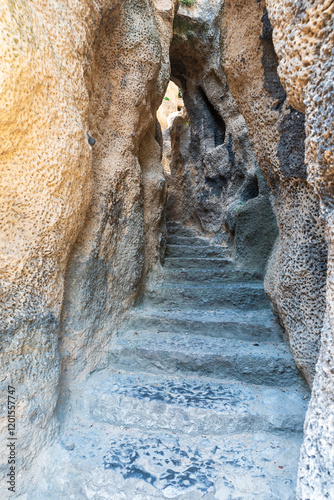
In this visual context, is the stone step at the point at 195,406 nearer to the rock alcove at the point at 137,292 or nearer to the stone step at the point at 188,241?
the rock alcove at the point at 137,292

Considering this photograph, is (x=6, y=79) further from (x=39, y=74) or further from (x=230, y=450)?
(x=230, y=450)

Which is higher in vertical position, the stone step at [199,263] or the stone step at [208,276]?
the stone step at [199,263]

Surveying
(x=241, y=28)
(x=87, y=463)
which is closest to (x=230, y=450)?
(x=87, y=463)

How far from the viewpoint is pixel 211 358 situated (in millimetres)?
1828

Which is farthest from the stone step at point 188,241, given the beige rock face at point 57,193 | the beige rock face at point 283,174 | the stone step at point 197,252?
the beige rock face at point 283,174

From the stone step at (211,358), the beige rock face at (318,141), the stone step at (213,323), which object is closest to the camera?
the beige rock face at (318,141)

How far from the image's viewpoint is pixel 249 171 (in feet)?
11.6

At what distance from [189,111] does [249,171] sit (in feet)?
7.40

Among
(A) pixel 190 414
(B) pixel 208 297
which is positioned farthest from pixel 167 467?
(B) pixel 208 297

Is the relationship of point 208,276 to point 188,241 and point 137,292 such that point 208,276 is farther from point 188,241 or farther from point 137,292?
point 188,241

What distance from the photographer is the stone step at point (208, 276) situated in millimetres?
2896

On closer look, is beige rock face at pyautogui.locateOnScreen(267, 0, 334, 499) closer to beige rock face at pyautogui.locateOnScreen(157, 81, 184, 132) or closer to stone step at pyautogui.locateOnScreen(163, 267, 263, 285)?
stone step at pyautogui.locateOnScreen(163, 267, 263, 285)

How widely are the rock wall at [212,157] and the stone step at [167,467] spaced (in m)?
1.91

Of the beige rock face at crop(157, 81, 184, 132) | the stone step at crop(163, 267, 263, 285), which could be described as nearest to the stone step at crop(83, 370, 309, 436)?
the stone step at crop(163, 267, 263, 285)
